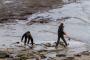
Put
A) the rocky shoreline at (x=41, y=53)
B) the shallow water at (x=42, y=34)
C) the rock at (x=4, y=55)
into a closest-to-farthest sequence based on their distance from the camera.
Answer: the rocky shoreline at (x=41, y=53)
the rock at (x=4, y=55)
the shallow water at (x=42, y=34)

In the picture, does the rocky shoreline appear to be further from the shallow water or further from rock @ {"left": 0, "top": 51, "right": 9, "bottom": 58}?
the shallow water

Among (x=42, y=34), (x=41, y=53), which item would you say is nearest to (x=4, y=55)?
(x=41, y=53)

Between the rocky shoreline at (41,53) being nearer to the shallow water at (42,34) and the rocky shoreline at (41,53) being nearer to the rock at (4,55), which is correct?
the rock at (4,55)

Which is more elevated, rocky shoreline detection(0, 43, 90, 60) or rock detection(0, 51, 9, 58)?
rock detection(0, 51, 9, 58)

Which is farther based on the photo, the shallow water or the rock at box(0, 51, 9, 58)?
the shallow water

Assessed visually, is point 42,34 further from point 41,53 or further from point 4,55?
point 4,55

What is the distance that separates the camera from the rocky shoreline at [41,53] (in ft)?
69.4

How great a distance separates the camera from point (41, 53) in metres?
22.8

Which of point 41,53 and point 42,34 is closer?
point 41,53

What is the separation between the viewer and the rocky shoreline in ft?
69.4

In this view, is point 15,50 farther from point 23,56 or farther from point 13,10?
point 13,10

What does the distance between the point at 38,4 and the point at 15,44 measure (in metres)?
33.4

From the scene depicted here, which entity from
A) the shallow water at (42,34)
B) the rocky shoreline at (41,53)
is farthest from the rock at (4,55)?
the shallow water at (42,34)

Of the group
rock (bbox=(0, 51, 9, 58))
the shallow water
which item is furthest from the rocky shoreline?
the shallow water
